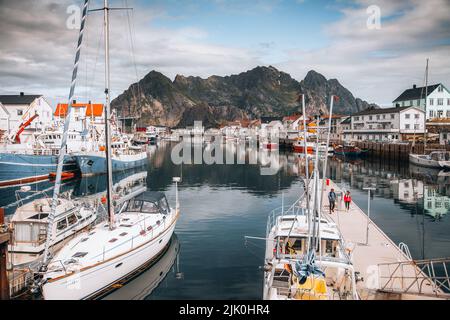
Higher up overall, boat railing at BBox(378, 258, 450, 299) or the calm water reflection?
boat railing at BBox(378, 258, 450, 299)

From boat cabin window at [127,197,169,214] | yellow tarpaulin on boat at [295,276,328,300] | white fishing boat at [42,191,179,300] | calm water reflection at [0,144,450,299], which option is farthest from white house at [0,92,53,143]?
yellow tarpaulin on boat at [295,276,328,300]

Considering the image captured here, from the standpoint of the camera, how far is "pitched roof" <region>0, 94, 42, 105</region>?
9844 cm

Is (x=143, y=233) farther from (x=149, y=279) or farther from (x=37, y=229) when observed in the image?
(x=37, y=229)

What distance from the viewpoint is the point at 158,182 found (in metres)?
57.5

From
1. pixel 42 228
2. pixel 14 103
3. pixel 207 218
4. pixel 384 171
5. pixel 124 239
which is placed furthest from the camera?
pixel 14 103

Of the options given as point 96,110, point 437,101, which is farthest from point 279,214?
point 96,110

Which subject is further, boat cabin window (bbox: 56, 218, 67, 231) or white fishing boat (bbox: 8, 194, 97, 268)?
boat cabin window (bbox: 56, 218, 67, 231)

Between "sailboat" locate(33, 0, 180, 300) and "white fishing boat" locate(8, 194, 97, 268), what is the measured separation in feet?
7.54

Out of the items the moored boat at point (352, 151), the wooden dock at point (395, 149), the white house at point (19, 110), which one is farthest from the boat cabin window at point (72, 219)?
the moored boat at point (352, 151)

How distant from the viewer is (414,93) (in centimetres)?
12075

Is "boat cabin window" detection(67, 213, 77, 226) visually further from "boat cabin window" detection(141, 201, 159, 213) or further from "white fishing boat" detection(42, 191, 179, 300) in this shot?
"boat cabin window" detection(141, 201, 159, 213)

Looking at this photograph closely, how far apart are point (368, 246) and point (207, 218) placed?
16.4 metres
